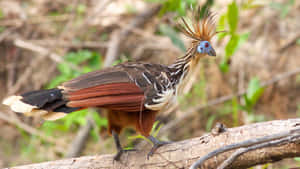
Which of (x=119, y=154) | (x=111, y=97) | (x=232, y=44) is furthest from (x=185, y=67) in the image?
(x=232, y=44)

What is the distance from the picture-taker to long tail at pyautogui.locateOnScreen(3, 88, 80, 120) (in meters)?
1.66

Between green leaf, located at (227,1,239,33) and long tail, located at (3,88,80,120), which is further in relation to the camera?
green leaf, located at (227,1,239,33)

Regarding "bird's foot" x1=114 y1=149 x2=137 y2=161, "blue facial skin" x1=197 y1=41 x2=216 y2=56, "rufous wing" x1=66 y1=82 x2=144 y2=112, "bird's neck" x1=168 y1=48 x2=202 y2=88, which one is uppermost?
"blue facial skin" x1=197 y1=41 x2=216 y2=56

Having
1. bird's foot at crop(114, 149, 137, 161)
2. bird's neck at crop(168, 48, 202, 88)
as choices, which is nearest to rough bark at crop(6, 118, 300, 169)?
bird's foot at crop(114, 149, 137, 161)

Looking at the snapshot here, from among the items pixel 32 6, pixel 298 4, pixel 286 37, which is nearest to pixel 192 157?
pixel 286 37

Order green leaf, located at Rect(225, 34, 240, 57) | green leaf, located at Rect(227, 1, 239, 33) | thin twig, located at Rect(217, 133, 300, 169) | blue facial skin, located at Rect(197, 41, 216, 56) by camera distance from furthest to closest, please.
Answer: green leaf, located at Rect(225, 34, 240, 57)
green leaf, located at Rect(227, 1, 239, 33)
blue facial skin, located at Rect(197, 41, 216, 56)
thin twig, located at Rect(217, 133, 300, 169)

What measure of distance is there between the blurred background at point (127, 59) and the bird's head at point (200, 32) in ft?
4.47

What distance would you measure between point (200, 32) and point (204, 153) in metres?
0.85

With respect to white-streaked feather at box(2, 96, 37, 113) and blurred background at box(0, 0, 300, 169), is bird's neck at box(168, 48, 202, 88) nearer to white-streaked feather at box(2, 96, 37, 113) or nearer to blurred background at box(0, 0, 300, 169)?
white-streaked feather at box(2, 96, 37, 113)

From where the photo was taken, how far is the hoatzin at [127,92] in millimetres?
1725

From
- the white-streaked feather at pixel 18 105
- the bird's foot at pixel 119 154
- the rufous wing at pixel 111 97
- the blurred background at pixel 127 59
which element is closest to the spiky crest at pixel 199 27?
the rufous wing at pixel 111 97

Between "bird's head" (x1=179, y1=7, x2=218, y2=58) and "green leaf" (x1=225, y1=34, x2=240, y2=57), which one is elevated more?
"green leaf" (x1=225, y1=34, x2=240, y2=57)

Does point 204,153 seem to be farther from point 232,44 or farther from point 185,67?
point 232,44

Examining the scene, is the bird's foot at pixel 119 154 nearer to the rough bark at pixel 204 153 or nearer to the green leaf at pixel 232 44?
the rough bark at pixel 204 153
